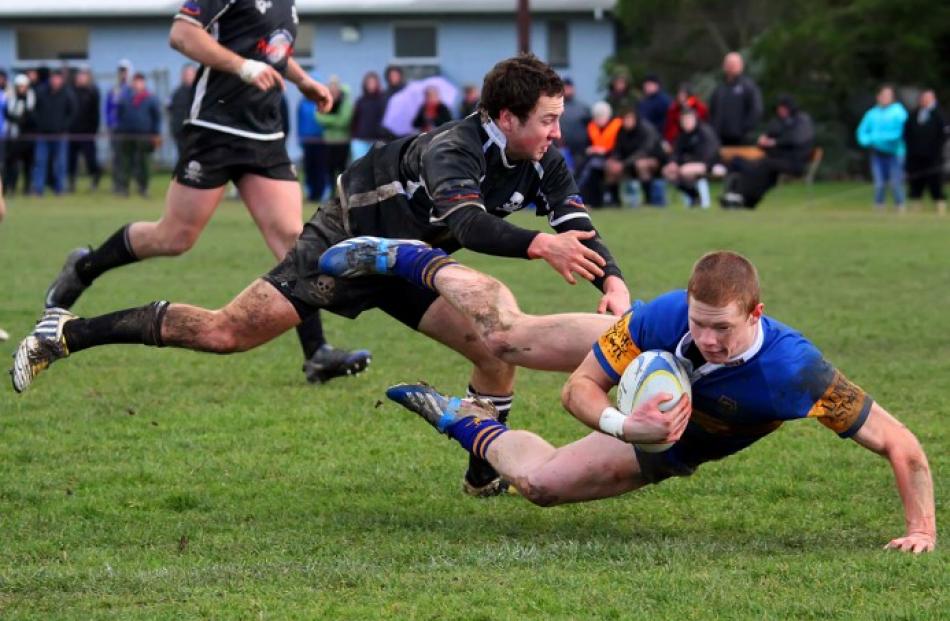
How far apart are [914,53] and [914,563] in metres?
30.6

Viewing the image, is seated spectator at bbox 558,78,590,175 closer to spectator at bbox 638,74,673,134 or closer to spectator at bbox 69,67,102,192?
spectator at bbox 638,74,673,134

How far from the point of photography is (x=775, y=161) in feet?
73.0

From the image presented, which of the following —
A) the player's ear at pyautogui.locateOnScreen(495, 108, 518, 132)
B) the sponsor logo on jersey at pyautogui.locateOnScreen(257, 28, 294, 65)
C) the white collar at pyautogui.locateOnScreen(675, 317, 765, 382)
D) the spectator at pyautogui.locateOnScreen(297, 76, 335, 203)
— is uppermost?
the sponsor logo on jersey at pyautogui.locateOnScreen(257, 28, 294, 65)

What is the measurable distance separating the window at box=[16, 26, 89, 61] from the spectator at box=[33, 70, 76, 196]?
14.1 meters

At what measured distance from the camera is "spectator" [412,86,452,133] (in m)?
24.9

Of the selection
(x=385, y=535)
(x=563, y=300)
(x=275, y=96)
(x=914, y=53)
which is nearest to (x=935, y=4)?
(x=914, y=53)

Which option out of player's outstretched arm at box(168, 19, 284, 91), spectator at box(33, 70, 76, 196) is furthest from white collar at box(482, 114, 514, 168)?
spectator at box(33, 70, 76, 196)

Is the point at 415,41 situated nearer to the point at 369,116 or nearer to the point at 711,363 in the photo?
the point at 369,116

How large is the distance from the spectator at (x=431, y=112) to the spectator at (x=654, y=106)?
3062 mm

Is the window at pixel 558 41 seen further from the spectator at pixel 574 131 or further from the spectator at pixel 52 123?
the spectator at pixel 574 131

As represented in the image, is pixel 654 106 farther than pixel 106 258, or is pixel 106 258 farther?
pixel 654 106

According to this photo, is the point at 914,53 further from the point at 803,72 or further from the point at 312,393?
the point at 312,393

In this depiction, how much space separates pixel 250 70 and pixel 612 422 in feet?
11.6

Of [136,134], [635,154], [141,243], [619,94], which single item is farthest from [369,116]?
[141,243]
